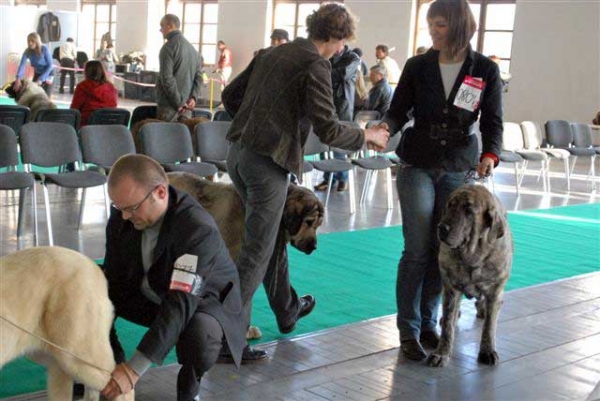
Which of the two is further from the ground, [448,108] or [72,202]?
[448,108]

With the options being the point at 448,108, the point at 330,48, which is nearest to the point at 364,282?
the point at 448,108

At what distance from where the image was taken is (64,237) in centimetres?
577

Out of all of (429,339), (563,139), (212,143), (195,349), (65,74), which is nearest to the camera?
(195,349)

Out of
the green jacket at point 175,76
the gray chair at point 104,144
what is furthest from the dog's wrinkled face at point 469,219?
the green jacket at point 175,76

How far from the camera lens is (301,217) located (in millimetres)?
3701

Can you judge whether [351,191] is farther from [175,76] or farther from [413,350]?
[413,350]

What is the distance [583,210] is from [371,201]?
97.1 inches

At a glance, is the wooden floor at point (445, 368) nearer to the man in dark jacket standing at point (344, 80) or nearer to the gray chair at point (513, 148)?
the man in dark jacket standing at point (344, 80)

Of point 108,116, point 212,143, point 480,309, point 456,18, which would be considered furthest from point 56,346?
point 108,116

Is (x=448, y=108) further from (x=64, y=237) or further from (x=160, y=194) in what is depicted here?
(x=64, y=237)

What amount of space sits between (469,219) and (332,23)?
41.9 inches

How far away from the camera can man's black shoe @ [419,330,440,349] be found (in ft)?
13.1

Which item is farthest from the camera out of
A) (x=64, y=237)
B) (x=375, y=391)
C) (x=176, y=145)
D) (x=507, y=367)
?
(x=176, y=145)

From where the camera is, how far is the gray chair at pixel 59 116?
7277 millimetres
